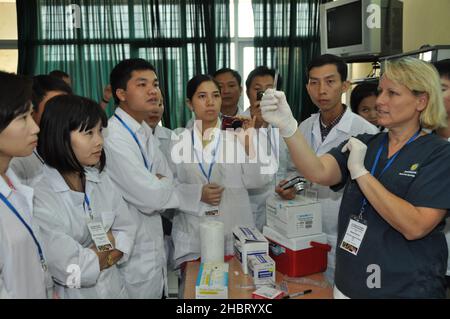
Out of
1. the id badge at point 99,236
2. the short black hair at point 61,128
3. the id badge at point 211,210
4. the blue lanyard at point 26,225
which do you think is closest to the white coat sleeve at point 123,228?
the id badge at point 99,236

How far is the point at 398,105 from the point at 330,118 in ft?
3.17

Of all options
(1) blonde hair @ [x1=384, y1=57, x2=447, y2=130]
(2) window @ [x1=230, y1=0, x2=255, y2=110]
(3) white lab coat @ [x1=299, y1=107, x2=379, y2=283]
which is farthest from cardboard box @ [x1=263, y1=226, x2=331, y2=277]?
(2) window @ [x1=230, y1=0, x2=255, y2=110]

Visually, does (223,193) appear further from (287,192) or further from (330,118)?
(330,118)

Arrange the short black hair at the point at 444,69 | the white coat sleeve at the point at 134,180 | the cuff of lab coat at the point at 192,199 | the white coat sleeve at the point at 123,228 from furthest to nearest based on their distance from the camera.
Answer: the cuff of lab coat at the point at 192,199 < the white coat sleeve at the point at 134,180 < the short black hair at the point at 444,69 < the white coat sleeve at the point at 123,228

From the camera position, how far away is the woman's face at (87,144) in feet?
4.57

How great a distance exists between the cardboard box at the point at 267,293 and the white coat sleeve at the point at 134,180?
638 mm

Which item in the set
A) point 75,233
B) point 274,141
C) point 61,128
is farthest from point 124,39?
point 75,233

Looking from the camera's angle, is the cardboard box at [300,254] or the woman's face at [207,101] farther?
the woman's face at [207,101]

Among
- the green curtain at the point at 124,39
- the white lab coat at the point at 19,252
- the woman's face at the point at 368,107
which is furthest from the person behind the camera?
the green curtain at the point at 124,39

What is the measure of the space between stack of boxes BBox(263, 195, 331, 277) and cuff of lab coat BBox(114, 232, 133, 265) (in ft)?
2.05

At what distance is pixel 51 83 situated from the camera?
185 centimetres

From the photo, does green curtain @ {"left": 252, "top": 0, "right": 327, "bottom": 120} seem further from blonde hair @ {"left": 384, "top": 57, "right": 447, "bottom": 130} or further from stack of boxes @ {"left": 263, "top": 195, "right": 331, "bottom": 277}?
blonde hair @ {"left": 384, "top": 57, "right": 447, "bottom": 130}

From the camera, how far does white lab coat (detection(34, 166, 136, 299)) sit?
1.30 m

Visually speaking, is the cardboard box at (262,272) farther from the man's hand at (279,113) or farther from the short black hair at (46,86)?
the short black hair at (46,86)
